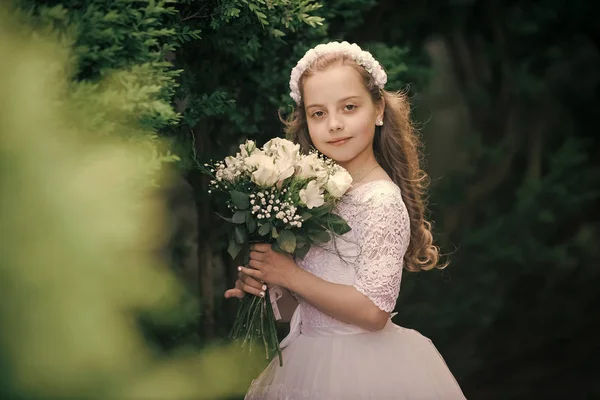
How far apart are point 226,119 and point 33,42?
10.9ft

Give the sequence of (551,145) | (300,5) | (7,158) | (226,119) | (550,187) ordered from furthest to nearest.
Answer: (551,145) < (550,187) < (226,119) < (300,5) < (7,158)

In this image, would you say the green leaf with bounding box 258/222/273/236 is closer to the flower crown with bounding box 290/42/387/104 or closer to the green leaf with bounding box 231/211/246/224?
the green leaf with bounding box 231/211/246/224

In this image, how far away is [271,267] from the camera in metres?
2.70

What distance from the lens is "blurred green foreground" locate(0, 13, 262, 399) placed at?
0.99 meters

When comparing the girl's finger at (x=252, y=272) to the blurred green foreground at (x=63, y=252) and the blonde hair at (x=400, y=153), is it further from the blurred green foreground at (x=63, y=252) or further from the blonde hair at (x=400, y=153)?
the blurred green foreground at (x=63, y=252)

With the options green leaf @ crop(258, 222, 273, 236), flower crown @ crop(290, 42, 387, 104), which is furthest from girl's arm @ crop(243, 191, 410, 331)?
flower crown @ crop(290, 42, 387, 104)

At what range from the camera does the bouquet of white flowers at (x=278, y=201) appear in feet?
8.50

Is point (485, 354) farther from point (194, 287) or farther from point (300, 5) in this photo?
point (300, 5)

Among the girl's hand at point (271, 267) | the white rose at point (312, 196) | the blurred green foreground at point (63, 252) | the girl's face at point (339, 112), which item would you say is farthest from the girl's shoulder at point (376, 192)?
the blurred green foreground at point (63, 252)

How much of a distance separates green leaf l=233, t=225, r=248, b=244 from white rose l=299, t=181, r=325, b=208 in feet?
0.78

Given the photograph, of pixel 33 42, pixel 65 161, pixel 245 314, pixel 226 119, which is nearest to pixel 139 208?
pixel 65 161

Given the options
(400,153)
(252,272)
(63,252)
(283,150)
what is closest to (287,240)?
(252,272)

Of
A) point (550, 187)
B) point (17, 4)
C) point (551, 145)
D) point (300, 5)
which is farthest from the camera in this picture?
point (551, 145)

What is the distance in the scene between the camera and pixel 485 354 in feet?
21.1
